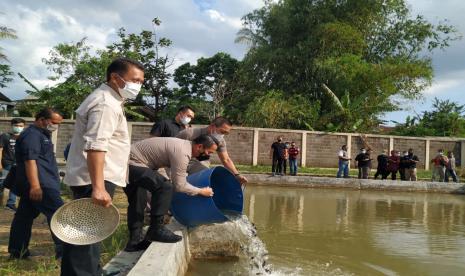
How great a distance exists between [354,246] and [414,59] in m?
27.3

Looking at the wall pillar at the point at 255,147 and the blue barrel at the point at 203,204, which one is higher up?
the wall pillar at the point at 255,147

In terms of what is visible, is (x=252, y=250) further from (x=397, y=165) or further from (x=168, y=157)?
(x=397, y=165)

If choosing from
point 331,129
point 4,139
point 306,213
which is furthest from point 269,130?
point 4,139

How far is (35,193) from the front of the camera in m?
4.39

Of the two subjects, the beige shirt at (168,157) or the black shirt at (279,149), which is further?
the black shirt at (279,149)

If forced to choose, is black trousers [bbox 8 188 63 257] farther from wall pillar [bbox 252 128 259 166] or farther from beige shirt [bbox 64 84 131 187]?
wall pillar [bbox 252 128 259 166]

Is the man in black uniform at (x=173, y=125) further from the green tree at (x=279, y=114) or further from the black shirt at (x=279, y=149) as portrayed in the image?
the green tree at (x=279, y=114)

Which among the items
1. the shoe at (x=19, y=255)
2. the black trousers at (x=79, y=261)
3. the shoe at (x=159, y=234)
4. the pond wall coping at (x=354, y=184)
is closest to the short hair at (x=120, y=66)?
the black trousers at (x=79, y=261)

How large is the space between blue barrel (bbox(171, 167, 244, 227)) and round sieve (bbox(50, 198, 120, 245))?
5.63 feet

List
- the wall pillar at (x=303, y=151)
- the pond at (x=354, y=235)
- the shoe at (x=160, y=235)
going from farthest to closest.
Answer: the wall pillar at (x=303, y=151) → the pond at (x=354, y=235) → the shoe at (x=160, y=235)

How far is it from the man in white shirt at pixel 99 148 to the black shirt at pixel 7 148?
5297mm

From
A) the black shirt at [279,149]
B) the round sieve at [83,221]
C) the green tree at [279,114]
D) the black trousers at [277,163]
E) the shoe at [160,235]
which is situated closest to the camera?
the round sieve at [83,221]

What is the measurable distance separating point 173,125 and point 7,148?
3290 mm

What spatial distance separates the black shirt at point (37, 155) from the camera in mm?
4531
